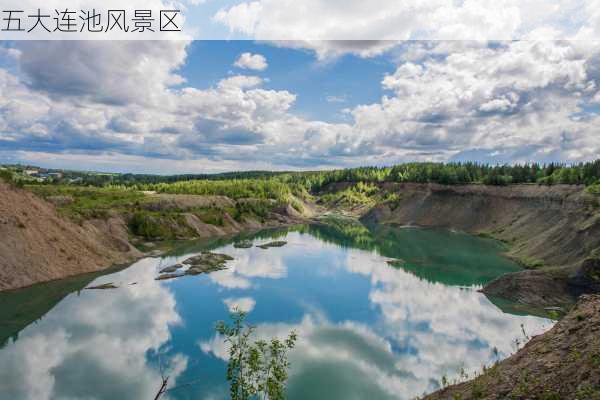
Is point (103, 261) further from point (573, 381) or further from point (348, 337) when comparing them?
point (573, 381)

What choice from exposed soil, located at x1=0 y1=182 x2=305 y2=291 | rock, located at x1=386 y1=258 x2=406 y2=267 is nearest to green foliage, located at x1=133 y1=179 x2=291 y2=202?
exposed soil, located at x1=0 y1=182 x2=305 y2=291

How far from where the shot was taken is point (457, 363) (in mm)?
31109

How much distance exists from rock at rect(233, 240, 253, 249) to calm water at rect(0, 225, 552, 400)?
62.8 feet

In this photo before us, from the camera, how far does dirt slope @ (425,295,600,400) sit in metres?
15.4

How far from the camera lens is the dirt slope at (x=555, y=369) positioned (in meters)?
15.4

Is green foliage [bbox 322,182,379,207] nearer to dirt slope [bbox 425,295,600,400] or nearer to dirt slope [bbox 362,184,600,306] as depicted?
dirt slope [bbox 362,184,600,306]

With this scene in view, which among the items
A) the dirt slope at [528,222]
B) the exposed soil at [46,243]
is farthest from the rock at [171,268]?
the dirt slope at [528,222]

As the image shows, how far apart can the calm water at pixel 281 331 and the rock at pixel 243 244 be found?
19.1m

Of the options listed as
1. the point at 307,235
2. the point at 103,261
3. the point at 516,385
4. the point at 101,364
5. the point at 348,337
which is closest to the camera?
the point at 516,385

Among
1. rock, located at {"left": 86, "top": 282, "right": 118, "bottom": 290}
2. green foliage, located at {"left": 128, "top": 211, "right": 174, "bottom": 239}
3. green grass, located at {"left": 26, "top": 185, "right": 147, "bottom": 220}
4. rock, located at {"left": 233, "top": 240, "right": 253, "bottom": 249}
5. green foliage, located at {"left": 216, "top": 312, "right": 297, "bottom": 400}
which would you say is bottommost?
rock, located at {"left": 233, "top": 240, "right": 253, "bottom": 249}

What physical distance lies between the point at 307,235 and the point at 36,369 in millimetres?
88676

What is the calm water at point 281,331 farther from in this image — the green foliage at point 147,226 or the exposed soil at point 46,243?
the green foliage at point 147,226

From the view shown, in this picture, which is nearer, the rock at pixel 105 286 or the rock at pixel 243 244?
the rock at pixel 105 286

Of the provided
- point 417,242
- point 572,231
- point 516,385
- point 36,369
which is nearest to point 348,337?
point 516,385
